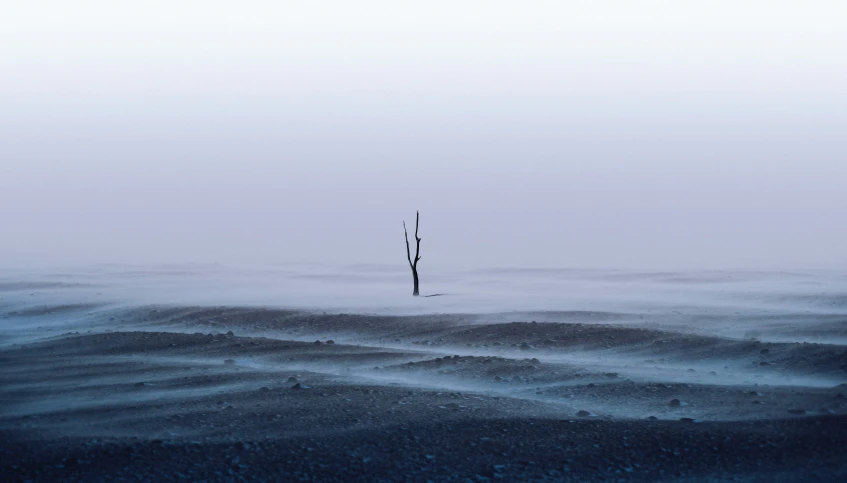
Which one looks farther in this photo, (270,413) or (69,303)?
(69,303)

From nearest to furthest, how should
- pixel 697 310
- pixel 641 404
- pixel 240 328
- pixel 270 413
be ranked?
pixel 270 413
pixel 641 404
pixel 240 328
pixel 697 310

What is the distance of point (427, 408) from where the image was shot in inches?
326

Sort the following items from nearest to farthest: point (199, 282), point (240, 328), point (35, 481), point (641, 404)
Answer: point (35, 481)
point (641, 404)
point (240, 328)
point (199, 282)

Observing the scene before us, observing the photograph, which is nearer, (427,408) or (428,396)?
(427,408)

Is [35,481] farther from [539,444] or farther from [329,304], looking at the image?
[329,304]

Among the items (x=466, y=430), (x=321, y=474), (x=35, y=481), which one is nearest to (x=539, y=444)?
(x=466, y=430)

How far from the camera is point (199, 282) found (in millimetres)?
32406

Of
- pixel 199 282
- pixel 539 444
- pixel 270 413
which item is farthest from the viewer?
pixel 199 282

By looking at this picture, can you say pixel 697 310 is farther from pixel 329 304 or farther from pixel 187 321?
pixel 187 321

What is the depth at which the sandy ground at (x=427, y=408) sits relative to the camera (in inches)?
255

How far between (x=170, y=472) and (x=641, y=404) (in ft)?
16.5

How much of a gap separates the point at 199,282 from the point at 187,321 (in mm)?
15394

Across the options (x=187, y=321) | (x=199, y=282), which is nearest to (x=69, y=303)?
(x=187, y=321)

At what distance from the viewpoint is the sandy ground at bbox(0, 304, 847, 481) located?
255 inches
